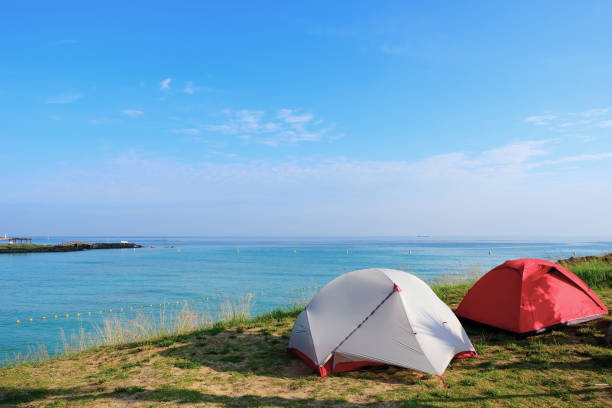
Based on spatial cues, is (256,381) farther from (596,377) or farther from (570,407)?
(596,377)

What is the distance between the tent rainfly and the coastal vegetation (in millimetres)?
320

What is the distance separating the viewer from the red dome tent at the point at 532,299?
858 centimetres

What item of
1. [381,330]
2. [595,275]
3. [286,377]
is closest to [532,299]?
[381,330]

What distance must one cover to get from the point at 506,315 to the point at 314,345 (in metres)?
4.92

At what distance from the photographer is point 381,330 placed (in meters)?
6.94

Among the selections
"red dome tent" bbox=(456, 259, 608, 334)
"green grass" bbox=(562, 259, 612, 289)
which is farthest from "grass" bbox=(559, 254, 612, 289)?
"red dome tent" bbox=(456, 259, 608, 334)

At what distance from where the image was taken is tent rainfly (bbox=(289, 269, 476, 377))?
6.70m

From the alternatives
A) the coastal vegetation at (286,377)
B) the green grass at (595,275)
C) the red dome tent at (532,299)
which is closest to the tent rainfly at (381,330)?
the coastal vegetation at (286,377)

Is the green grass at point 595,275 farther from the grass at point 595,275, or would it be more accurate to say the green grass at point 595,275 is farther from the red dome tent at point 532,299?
the red dome tent at point 532,299

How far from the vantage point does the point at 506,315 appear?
29.0 feet

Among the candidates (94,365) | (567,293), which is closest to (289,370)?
(94,365)

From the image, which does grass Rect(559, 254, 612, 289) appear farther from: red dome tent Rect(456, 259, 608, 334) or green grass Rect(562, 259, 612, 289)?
red dome tent Rect(456, 259, 608, 334)

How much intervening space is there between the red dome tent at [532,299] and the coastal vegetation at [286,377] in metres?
0.30

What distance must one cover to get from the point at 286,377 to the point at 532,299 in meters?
5.99
